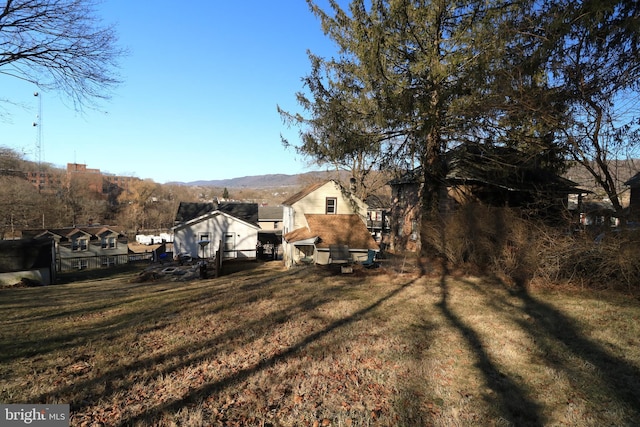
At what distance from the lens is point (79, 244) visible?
38438 millimetres

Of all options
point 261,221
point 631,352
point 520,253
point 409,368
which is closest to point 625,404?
point 631,352

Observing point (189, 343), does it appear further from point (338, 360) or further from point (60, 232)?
point (60, 232)

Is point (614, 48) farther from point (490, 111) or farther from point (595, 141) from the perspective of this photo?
point (490, 111)

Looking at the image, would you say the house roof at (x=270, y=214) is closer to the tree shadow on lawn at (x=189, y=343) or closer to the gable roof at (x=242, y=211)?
the gable roof at (x=242, y=211)

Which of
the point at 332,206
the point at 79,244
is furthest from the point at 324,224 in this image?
the point at 79,244

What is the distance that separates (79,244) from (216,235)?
1911 centimetres

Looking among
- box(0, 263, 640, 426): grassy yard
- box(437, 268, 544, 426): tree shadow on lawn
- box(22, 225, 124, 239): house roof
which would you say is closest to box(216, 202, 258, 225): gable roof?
box(22, 225, 124, 239): house roof

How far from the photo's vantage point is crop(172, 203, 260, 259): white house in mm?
30984

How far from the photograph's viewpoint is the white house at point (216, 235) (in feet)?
102

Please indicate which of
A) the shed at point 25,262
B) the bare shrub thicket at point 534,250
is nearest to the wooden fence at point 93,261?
the shed at point 25,262

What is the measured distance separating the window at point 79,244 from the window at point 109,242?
2173 mm

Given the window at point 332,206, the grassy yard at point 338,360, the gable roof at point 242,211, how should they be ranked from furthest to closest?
the gable roof at point 242,211
the window at point 332,206
the grassy yard at point 338,360

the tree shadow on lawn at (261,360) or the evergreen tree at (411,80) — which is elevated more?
the evergreen tree at (411,80)

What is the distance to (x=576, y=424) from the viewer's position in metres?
3.67
